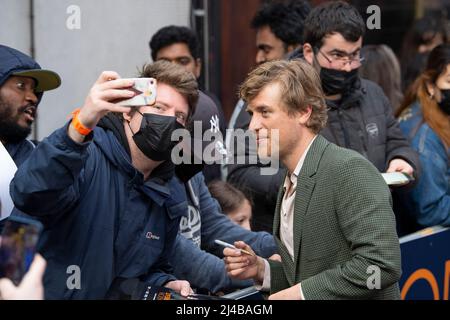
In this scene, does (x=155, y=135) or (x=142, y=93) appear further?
(x=155, y=135)

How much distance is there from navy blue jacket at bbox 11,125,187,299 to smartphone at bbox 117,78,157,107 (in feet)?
0.74

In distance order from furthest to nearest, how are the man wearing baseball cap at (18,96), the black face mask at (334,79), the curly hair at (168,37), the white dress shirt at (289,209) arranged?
the curly hair at (168,37)
the black face mask at (334,79)
the man wearing baseball cap at (18,96)
the white dress shirt at (289,209)

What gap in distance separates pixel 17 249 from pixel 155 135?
1265 millimetres

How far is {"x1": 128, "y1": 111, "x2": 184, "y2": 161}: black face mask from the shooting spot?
366 centimetres

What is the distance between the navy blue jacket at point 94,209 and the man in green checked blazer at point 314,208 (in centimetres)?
37

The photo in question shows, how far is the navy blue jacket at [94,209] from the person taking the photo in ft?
10.6

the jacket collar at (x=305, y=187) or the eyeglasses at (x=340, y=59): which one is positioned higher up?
the eyeglasses at (x=340, y=59)

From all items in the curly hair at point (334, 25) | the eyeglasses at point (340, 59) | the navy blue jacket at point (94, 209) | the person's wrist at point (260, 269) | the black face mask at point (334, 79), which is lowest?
the person's wrist at point (260, 269)

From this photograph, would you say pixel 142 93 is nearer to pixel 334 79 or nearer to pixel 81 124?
pixel 81 124

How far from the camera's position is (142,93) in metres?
3.26

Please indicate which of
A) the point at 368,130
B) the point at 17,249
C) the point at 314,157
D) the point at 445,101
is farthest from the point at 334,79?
the point at 17,249

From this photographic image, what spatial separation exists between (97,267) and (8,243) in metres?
1.16

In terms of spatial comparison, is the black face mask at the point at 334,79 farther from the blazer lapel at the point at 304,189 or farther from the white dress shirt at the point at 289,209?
the blazer lapel at the point at 304,189

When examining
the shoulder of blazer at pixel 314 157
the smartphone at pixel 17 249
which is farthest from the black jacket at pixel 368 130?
the smartphone at pixel 17 249
